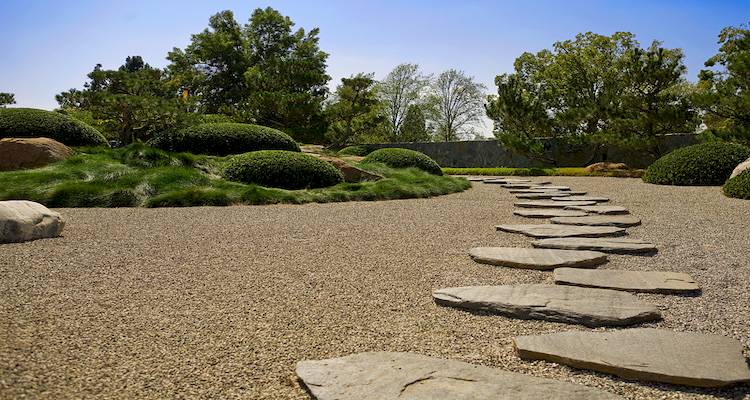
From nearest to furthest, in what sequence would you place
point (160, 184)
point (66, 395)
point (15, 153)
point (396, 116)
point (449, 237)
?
point (66, 395) → point (449, 237) → point (160, 184) → point (15, 153) → point (396, 116)

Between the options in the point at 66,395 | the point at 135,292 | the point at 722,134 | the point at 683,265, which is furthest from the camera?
the point at 722,134

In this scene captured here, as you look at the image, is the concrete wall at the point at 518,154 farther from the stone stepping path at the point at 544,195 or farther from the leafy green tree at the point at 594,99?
the stone stepping path at the point at 544,195

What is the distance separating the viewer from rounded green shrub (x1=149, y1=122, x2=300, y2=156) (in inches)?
414

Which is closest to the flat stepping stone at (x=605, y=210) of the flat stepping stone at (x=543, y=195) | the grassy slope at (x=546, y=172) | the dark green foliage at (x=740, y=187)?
the flat stepping stone at (x=543, y=195)

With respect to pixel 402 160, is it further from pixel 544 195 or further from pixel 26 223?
pixel 26 223

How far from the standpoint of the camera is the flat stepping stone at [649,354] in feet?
5.53

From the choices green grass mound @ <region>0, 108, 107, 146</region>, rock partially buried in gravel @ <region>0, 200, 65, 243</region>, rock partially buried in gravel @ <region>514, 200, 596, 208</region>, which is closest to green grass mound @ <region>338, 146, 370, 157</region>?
green grass mound @ <region>0, 108, 107, 146</region>

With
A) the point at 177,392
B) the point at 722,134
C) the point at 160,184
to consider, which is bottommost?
the point at 177,392

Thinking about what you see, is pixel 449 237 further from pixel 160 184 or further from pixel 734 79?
pixel 734 79

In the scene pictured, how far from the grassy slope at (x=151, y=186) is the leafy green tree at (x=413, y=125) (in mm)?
24125

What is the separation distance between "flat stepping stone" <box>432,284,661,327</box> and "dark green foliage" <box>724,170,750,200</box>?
6832mm

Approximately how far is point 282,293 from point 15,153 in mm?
8443

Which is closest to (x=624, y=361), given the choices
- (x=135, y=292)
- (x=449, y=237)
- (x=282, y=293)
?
(x=282, y=293)

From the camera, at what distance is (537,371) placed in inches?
71.1
